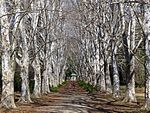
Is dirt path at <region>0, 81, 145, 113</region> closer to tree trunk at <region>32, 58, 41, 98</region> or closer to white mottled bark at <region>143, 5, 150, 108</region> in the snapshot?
white mottled bark at <region>143, 5, 150, 108</region>

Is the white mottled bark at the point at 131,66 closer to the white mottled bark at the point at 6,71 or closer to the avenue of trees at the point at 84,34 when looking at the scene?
the avenue of trees at the point at 84,34

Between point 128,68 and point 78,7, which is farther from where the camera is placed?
point 78,7

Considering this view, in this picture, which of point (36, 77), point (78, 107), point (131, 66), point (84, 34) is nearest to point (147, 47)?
point (131, 66)

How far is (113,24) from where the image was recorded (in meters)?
34.4

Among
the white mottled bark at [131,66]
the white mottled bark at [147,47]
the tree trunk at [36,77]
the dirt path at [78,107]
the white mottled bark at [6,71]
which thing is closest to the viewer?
the white mottled bark at [147,47]

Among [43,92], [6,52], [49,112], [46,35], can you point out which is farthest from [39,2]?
[49,112]

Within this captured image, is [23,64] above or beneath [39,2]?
beneath

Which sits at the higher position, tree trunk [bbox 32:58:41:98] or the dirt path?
tree trunk [bbox 32:58:41:98]

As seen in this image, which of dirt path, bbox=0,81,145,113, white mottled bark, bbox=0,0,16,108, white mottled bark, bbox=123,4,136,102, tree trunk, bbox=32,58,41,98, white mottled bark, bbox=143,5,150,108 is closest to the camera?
white mottled bark, bbox=143,5,150,108

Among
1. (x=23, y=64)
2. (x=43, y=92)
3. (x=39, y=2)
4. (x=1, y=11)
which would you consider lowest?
(x=43, y=92)

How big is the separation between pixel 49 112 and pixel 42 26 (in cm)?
2292

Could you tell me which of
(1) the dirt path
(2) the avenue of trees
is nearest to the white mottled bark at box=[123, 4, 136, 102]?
(2) the avenue of trees

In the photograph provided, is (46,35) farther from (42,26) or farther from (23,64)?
(23,64)

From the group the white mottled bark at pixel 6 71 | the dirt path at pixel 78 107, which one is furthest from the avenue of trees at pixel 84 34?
the dirt path at pixel 78 107
